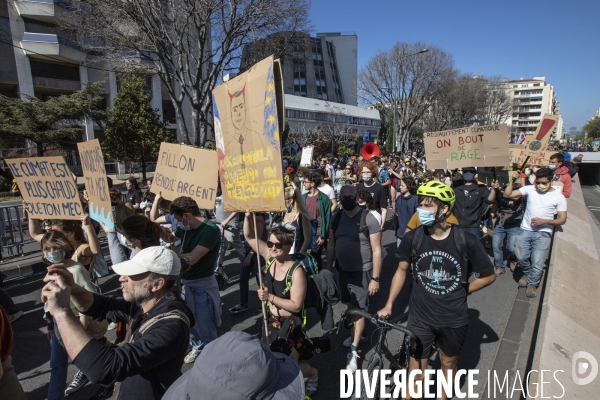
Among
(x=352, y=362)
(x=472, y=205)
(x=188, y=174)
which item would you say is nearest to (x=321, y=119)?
(x=472, y=205)

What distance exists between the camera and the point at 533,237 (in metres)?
5.18

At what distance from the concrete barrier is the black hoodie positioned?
9.61 feet

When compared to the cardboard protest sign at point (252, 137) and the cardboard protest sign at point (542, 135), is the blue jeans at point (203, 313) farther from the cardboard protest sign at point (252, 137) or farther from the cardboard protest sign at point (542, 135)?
the cardboard protest sign at point (542, 135)

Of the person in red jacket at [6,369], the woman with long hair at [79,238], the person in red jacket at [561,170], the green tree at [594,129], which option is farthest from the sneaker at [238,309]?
the green tree at [594,129]

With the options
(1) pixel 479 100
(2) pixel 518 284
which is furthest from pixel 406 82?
(2) pixel 518 284

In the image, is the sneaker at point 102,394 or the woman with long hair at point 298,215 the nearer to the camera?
the sneaker at point 102,394

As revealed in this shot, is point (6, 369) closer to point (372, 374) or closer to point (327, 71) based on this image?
point (372, 374)

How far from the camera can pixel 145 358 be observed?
1.57m

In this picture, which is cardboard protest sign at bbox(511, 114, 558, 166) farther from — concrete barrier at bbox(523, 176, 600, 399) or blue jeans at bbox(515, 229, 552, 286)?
blue jeans at bbox(515, 229, 552, 286)

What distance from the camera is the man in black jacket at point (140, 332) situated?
149cm

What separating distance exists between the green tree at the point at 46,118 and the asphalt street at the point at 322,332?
1601 centimetres

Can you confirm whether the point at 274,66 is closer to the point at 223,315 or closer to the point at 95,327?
the point at 95,327

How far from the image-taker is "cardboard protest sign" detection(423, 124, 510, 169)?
18.3 feet

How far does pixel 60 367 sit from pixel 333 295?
88.9 inches
